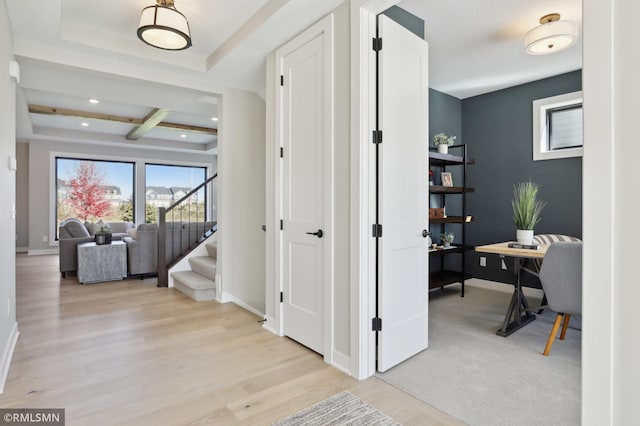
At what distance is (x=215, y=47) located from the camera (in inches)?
137

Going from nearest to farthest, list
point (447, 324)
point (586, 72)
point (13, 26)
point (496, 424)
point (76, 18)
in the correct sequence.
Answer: point (586, 72) → point (496, 424) → point (13, 26) → point (76, 18) → point (447, 324)

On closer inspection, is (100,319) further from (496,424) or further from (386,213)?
(496,424)

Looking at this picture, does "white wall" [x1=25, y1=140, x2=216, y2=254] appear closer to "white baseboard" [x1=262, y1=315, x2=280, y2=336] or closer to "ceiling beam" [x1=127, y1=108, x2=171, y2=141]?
"ceiling beam" [x1=127, y1=108, x2=171, y2=141]

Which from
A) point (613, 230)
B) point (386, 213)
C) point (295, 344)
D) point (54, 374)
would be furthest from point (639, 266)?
point (54, 374)

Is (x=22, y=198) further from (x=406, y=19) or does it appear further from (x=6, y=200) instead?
(x=406, y=19)

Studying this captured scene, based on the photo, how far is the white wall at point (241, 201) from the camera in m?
4.15

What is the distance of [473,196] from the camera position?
5203 millimetres

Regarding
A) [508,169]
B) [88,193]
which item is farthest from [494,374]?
[88,193]

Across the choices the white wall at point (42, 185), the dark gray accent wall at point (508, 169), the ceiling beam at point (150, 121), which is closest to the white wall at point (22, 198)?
the white wall at point (42, 185)

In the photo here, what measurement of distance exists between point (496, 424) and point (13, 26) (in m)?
4.40

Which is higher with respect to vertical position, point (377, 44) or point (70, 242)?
point (377, 44)

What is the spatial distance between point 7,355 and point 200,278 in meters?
2.21

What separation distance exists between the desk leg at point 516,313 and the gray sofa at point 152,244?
445 centimetres

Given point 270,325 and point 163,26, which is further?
point 270,325
